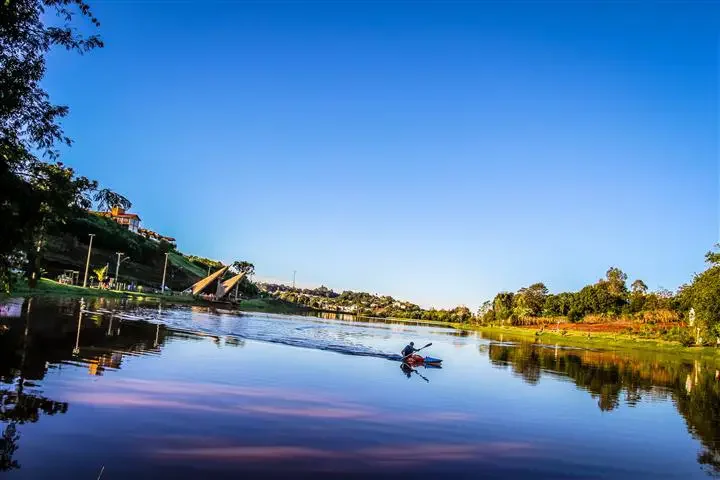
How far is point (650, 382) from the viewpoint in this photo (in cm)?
3325

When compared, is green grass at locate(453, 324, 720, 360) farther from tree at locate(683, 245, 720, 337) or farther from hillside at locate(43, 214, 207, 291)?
hillside at locate(43, 214, 207, 291)

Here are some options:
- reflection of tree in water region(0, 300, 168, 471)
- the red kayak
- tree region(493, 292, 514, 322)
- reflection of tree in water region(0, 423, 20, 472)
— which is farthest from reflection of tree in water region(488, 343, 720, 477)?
tree region(493, 292, 514, 322)

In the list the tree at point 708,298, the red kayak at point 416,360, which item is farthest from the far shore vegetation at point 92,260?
the red kayak at point 416,360

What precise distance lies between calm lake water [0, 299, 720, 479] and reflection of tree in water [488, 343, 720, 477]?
8.1 inches

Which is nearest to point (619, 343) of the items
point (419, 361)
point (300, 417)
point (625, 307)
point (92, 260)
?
point (625, 307)

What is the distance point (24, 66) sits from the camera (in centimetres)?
1098

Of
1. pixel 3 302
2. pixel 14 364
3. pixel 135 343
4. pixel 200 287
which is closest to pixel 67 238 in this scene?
pixel 200 287

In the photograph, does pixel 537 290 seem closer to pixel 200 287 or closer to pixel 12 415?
pixel 200 287

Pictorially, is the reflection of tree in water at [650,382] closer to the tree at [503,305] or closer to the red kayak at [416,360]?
the red kayak at [416,360]

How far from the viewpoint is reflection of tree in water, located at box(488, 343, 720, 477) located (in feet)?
67.2

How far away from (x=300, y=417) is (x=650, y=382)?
2634 cm

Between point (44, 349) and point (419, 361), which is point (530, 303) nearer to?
point (419, 361)

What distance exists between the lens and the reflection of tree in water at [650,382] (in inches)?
806

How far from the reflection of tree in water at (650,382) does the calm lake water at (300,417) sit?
205 mm
